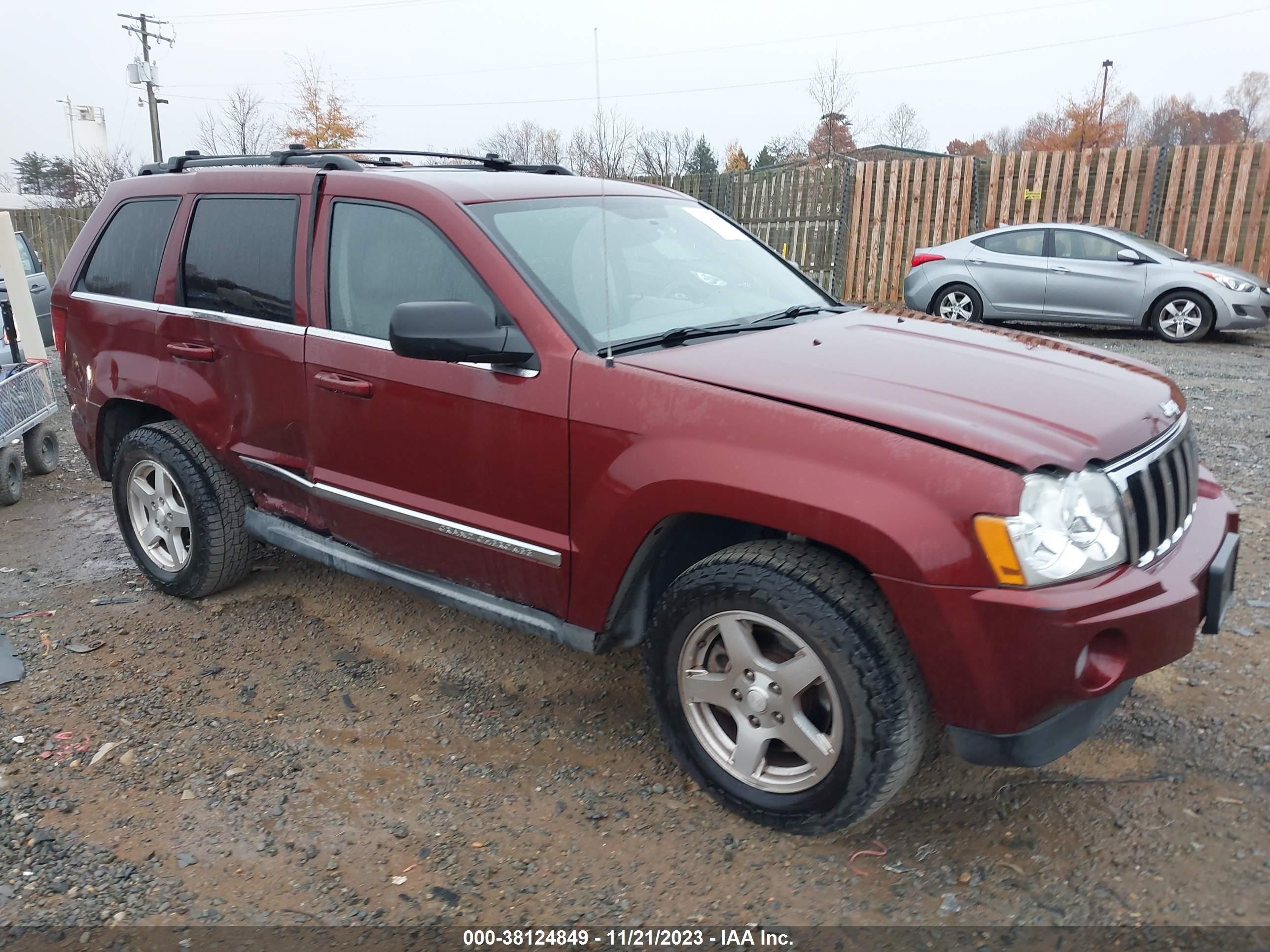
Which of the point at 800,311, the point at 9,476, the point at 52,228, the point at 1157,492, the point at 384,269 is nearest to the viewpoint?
the point at 1157,492

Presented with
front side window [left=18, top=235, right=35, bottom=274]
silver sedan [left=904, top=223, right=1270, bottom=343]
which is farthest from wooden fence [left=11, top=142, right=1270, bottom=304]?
front side window [left=18, top=235, right=35, bottom=274]

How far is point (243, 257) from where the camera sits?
3924mm

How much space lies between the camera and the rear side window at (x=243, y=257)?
3.78m

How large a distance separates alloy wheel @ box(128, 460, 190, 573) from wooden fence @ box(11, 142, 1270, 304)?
13.0 m

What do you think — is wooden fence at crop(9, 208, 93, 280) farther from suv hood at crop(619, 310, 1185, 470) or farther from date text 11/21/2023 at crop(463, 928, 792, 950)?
date text 11/21/2023 at crop(463, 928, 792, 950)

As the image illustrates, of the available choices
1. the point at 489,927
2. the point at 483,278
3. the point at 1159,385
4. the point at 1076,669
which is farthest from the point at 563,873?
→ the point at 1159,385

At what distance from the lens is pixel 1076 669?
234 centimetres

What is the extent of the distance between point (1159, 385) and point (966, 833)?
1543mm

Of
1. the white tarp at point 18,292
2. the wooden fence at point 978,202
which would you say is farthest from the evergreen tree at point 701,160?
the white tarp at point 18,292

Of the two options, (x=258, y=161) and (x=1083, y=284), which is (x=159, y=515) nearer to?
(x=258, y=161)

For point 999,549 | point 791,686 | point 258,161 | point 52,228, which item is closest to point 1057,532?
point 999,549

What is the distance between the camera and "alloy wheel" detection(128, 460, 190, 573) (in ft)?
14.3

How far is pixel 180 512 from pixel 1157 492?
12.7 ft

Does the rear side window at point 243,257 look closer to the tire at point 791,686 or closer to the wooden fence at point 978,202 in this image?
the tire at point 791,686
